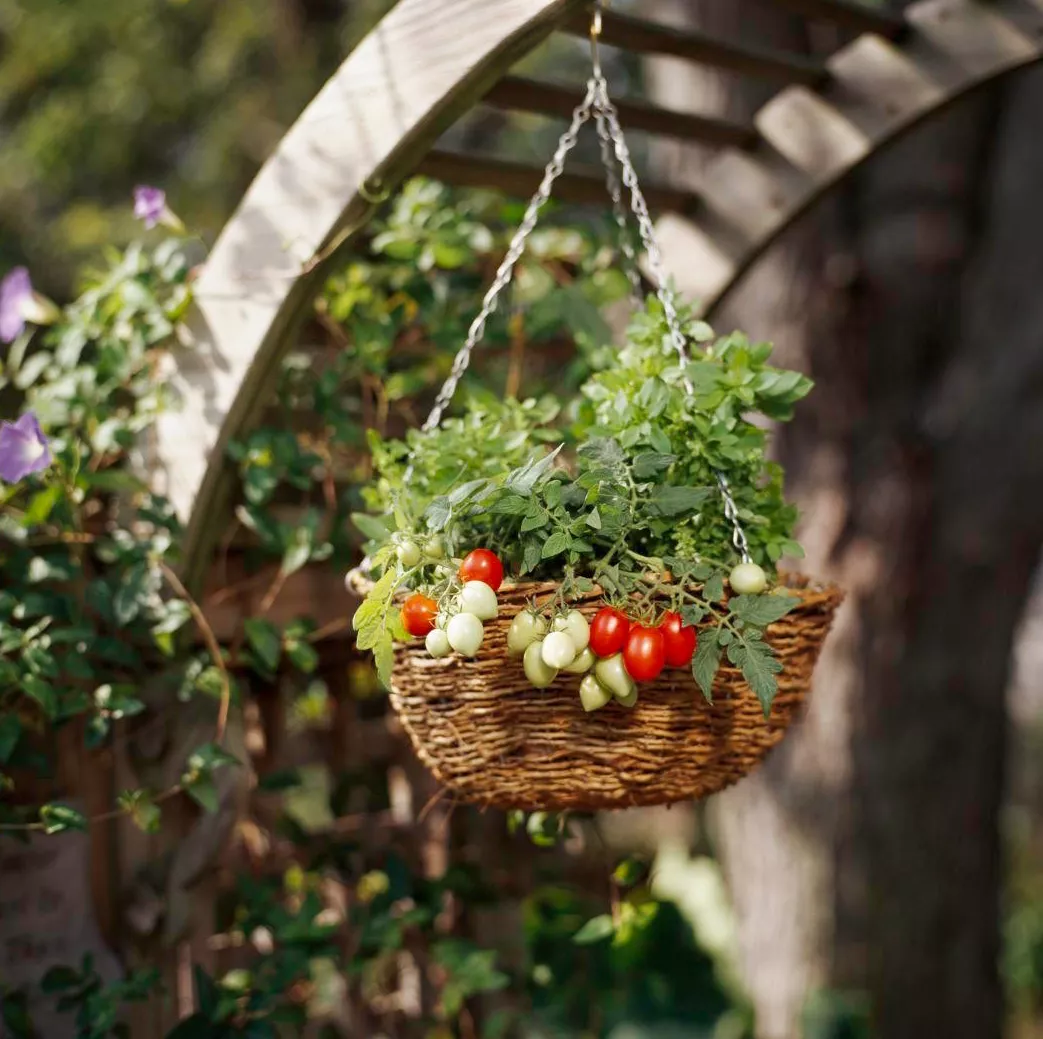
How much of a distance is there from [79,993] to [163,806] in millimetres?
234

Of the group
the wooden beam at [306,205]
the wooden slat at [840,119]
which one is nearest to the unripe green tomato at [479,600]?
the wooden beam at [306,205]

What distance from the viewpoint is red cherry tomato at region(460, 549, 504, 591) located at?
0.90 m

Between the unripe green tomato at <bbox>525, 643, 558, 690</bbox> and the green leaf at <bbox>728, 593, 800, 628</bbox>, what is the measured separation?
164mm

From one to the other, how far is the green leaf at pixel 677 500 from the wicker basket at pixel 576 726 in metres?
0.11

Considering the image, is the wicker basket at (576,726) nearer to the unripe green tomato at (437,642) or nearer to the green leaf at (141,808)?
the unripe green tomato at (437,642)

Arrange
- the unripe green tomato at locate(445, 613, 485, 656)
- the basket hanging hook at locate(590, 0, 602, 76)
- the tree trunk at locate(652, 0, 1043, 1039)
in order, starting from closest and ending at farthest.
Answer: the unripe green tomato at locate(445, 613, 485, 656)
the basket hanging hook at locate(590, 0, 602, 76)
the tree trunk at locate(652, 0, 1043, 1039)

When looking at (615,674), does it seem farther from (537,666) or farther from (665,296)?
(665,296)

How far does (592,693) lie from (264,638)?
0.60m

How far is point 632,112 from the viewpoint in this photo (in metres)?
1.45

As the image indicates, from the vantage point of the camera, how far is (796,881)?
7.88 ft

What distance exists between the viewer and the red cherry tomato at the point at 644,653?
0.89m

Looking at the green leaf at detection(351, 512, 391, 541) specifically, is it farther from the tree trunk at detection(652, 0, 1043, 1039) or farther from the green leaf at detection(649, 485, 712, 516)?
the tree trunk at detection(652, 0, 1043, 1039)

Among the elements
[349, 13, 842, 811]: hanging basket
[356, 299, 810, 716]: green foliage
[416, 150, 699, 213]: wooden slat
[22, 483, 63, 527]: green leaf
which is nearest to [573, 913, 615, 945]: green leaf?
[349, 13, 842, 811]: hanging basket

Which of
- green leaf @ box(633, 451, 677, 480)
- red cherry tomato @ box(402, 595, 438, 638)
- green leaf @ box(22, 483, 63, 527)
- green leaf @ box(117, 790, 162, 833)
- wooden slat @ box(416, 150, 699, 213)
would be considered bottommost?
green leaf @ box(117, 790, 162, 833)
